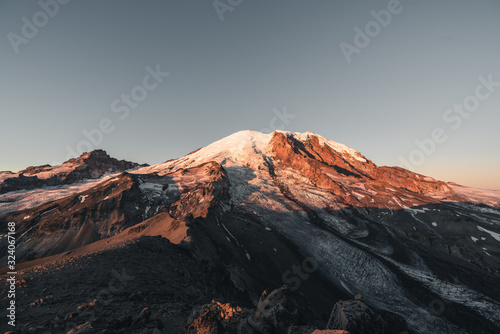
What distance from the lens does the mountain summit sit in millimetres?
28609

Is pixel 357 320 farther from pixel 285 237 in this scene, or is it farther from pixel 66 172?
pixel 66 172

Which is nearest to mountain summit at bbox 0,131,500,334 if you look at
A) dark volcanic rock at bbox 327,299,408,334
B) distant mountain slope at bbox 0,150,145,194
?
dark volcanic rock at bbox 327,299,408,334

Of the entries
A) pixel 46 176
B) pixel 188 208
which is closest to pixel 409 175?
pixel 188 208

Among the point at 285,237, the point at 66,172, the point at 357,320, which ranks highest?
the point at 66,172

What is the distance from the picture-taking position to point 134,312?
1039 cm

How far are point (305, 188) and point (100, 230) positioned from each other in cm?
8104

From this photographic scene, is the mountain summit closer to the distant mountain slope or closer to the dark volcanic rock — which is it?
the dark volcanic rock

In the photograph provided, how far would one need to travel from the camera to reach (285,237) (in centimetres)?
5906

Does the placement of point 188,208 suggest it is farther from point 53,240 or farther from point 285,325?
point 285,325

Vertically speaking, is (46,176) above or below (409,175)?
above

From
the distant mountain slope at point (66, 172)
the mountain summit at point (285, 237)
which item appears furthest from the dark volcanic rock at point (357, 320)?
the distant mountain slope at point (66, 172)

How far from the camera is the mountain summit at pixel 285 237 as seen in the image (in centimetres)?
2861

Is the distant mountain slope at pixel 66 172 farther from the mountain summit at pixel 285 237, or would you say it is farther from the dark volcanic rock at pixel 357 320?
the dark volcanic rock at pixel 357 320

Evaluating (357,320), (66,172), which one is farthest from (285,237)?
(66,172)
